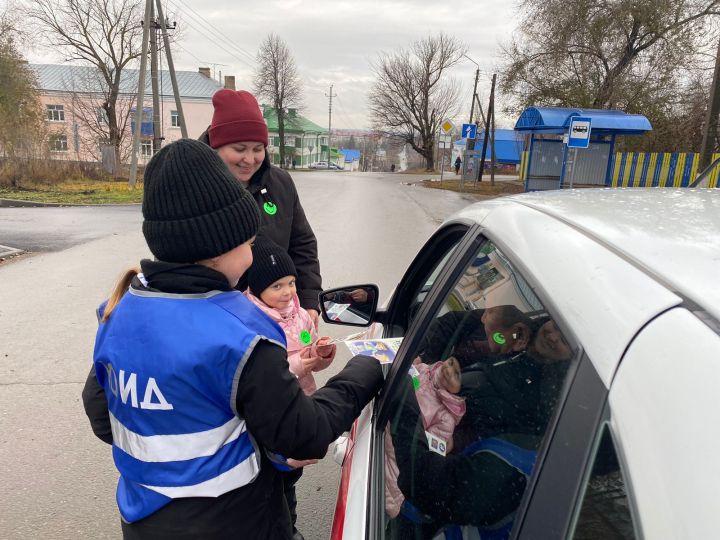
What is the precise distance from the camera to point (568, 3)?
21422 mm

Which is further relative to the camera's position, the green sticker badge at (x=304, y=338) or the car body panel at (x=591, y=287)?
the green sticker badge at (x=304, y=338)

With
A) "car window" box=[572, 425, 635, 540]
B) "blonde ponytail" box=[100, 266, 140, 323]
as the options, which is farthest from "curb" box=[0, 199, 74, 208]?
"car window" box=[572, 425, 635, 540]

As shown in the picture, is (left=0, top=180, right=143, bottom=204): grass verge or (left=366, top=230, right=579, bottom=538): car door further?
(left=0, top=180, right=143, bottom=204): grass verge

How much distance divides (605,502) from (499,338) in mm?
640

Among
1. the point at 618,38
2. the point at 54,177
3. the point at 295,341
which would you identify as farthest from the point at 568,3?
the point at 295,341

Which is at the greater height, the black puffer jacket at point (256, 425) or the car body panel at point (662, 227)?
the car body panel at point (662, 227)

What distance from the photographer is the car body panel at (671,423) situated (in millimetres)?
569

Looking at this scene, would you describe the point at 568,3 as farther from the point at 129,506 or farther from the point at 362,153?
the point at 362,153

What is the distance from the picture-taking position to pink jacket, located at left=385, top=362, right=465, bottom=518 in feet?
4.60

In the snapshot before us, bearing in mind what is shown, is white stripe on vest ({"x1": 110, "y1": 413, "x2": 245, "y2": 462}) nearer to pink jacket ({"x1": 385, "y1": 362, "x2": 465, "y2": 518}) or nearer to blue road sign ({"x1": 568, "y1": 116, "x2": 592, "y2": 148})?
pink jacket ({"x1": 385, "y1": 362, "x2": 465, "y2": 518})

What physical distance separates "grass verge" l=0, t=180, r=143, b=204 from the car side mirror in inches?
661

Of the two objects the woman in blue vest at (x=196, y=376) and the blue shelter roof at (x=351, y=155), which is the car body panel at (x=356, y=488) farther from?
the blue shelter roof at (x=351, y=155)

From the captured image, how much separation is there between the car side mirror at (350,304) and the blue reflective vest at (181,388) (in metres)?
1.06

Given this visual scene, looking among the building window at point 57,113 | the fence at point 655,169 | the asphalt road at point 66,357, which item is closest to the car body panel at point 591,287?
the asphalt road at point 66,357
